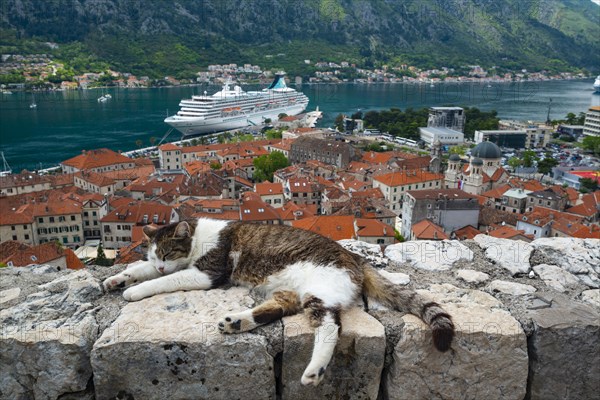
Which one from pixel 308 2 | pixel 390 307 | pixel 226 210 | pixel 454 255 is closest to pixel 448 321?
pixel 390 307

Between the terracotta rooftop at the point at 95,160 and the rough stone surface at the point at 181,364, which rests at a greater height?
the rough stone surface at the point at 181,364

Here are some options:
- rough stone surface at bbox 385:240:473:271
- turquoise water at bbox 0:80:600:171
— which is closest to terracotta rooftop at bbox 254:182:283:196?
turquoise water at bbox 0:80:600:171

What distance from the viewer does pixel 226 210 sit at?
1031 inches

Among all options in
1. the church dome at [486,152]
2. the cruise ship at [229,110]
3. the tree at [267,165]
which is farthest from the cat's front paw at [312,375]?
the cruise ship at [229,110]

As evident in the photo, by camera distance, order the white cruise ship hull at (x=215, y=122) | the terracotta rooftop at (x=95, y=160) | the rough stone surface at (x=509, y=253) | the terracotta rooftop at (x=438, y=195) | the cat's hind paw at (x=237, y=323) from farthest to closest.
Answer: the white cruise ship hull at (x=215, y=122) < the terracotta rooftop at (x=95, y=160) < the terracotta rooftop at (x=438, y=195) < the rough stone surface at (x=509, y=253) < the cat's hind paw at (x=237, y=323)

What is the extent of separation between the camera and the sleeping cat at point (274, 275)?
2.37m

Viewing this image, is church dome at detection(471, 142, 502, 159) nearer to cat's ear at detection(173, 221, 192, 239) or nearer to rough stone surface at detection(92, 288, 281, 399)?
cat's ear at detection(173, 221, 192, 239)

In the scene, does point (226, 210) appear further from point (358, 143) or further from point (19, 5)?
point (19, 5)

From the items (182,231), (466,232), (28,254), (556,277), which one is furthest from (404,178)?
(182,231)

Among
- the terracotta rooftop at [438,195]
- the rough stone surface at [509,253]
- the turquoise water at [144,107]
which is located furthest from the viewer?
the turquoise water at [144,107]

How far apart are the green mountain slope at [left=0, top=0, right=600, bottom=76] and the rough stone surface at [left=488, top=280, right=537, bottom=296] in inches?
4049

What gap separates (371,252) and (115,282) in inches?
71.5

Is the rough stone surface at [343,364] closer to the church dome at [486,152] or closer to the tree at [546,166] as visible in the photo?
the church dome at [486,152]

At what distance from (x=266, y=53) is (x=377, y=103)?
197 feet
